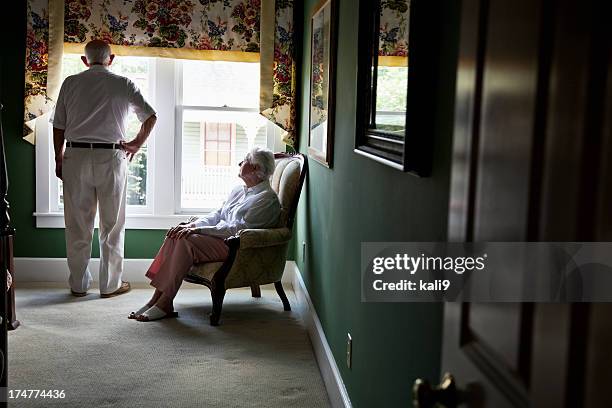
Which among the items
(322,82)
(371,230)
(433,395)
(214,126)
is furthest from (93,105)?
(433,395)

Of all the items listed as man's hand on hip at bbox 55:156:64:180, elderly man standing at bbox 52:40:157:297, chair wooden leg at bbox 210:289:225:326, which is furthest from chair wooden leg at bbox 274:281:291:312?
man's hand on hip at bbox 55:156:64:180

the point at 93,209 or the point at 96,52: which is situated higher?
the point at 96,52

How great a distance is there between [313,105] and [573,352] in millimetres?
3673

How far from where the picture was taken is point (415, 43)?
1.72m

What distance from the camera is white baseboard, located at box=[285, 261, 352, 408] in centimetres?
299

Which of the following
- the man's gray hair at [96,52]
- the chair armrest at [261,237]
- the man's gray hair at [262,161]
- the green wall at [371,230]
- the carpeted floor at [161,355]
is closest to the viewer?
the green wall at [371,230]

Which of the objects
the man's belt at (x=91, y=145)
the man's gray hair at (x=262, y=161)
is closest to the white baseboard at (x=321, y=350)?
the man's gray hair at (x=262, y=161)

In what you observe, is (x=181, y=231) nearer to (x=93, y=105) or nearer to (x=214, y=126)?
(x=93, y=105)

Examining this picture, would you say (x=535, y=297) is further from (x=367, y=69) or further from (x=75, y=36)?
(x=75, y=36)

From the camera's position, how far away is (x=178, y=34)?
5262 mm

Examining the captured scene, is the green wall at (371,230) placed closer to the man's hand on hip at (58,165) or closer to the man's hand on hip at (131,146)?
the man's hand on hip at (131,146)

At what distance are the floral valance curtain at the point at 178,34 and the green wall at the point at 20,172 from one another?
5.4 inches

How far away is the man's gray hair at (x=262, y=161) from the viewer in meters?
4.60

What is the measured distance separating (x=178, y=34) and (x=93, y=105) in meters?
0.86
